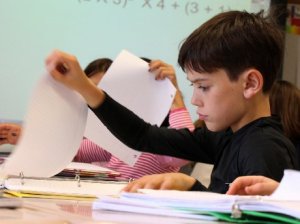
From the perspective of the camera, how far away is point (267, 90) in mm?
1080

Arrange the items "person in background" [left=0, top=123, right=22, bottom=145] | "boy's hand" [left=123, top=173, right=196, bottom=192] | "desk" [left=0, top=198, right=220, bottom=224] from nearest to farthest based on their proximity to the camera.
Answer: "desk" [left=0, top=198, right=220, bottom=224] → "boy's hand" [left=123, top=173, right=196, bottom=192] → "person in background" [left=0, top=123, right=22, bottom=145]

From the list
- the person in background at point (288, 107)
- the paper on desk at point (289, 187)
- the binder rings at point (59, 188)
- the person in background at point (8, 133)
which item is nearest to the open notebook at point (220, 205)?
the paper on desk at point (289, 187)

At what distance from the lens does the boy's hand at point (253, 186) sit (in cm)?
70

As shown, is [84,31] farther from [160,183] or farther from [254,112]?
[160,183]

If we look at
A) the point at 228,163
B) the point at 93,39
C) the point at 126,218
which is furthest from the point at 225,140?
the point at 93,39

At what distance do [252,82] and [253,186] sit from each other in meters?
0.36

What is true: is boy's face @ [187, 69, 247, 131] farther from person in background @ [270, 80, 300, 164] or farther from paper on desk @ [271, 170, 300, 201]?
person in background @ [270, 80, 300, 164]

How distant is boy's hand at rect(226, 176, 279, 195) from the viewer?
70cm

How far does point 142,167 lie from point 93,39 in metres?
0.61

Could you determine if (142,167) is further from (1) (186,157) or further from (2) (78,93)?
(2) (78,93)

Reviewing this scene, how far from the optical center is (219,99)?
1.02 m

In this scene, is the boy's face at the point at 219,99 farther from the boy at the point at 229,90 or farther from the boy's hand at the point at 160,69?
the boy's hand at the point at 160,69

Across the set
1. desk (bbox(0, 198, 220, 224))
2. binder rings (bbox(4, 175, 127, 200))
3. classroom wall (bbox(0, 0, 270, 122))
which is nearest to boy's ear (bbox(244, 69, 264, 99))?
binder rings (bbox(4, 175, 127, 200))

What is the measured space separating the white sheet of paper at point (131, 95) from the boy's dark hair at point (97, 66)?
1.38ft
